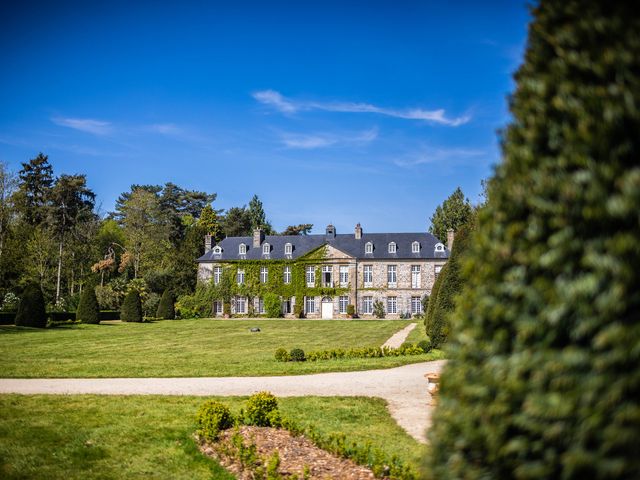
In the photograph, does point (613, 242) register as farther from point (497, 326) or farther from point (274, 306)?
point (274, 306)

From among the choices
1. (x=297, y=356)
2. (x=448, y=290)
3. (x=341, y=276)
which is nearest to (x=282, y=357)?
(x=297, y=356)

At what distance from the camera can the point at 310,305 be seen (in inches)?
1885

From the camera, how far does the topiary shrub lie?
7668 millimetres

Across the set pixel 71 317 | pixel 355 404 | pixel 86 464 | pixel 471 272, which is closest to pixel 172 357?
pixel 355 404

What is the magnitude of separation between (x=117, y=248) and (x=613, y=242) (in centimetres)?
6270

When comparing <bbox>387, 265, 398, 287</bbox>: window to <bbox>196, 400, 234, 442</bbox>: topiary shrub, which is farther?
<bbox>387, 265, 398, 287</bbox>: window

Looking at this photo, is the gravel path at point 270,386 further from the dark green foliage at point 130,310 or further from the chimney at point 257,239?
the chimney at point 257,239

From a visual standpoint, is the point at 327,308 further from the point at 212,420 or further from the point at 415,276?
the point at 212,420

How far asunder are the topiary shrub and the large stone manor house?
3888cm

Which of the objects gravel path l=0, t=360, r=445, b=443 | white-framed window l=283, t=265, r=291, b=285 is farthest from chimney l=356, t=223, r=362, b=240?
gravel path l=0, t=360, r=445, b=443

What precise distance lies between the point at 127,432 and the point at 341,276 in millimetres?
39714

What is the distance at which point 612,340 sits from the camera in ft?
6.78

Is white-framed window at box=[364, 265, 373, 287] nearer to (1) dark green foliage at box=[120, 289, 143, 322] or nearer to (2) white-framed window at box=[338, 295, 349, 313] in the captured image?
(2) white-framed window at box=[338, 295, 349, 313]

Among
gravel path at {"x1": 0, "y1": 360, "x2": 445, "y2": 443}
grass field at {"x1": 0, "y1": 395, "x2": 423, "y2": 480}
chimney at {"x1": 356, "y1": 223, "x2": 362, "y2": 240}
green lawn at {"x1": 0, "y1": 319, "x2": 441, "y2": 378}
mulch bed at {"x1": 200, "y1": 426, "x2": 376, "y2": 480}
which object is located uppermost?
chimney at {"x1": 356, "y1": 223, "x2": 362, "y2": 240}
